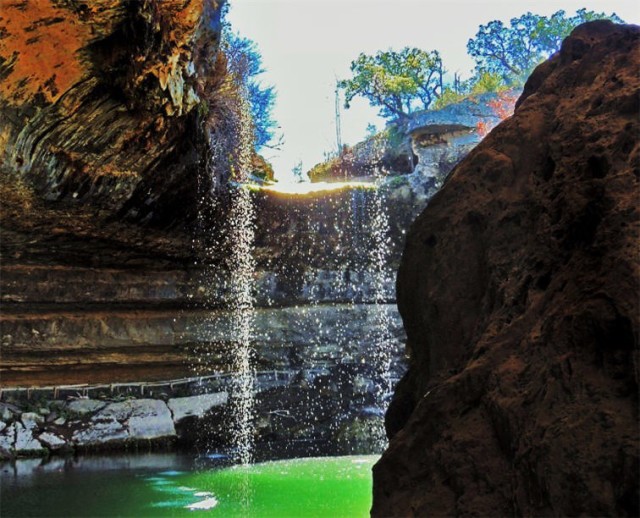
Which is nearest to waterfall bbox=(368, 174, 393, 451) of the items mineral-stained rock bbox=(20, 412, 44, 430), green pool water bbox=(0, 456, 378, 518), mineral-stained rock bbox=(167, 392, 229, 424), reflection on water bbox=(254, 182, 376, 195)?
reflection on water bbox=(254, 182, 376, 195)

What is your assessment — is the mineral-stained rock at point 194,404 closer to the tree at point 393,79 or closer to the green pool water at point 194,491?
the green pool water at point 194,491

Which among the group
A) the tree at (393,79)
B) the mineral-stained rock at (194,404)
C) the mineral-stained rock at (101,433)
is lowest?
the mineral-stained rock at (101,433)

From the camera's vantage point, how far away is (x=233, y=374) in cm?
1353

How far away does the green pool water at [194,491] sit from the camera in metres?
5.89

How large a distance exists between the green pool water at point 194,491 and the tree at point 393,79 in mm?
16818

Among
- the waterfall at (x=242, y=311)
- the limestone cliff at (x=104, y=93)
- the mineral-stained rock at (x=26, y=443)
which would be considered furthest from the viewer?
the waterfall at (x=242, y=311)

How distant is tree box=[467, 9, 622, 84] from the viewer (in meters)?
22.7

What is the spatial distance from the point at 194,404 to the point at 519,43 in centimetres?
1974

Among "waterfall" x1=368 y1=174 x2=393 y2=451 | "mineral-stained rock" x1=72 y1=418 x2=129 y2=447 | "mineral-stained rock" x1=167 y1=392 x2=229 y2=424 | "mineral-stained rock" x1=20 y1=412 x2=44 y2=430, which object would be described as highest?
"waterfall" x1=368 y1=174 x2=393 y2=451

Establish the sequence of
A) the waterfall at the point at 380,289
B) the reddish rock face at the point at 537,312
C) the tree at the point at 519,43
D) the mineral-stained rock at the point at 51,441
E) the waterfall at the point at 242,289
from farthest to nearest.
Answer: the tree at the point at 519,43 < the waterfall at the point at 380,289 < the waterfall at the point at 242,289 < the mineral-stained rock at the point at 51,441 < the reddish rock face at the point at 537,312

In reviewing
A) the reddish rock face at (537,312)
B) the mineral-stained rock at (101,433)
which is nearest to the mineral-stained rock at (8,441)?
the mineral-stained rock at (101,433)

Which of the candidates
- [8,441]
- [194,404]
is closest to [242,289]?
[194,404]

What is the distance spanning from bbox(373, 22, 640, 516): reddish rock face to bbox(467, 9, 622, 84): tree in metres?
21.6

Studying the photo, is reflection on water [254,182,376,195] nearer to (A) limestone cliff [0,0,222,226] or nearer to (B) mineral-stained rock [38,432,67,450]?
(A) limestone cliff [0,0,222,226]
